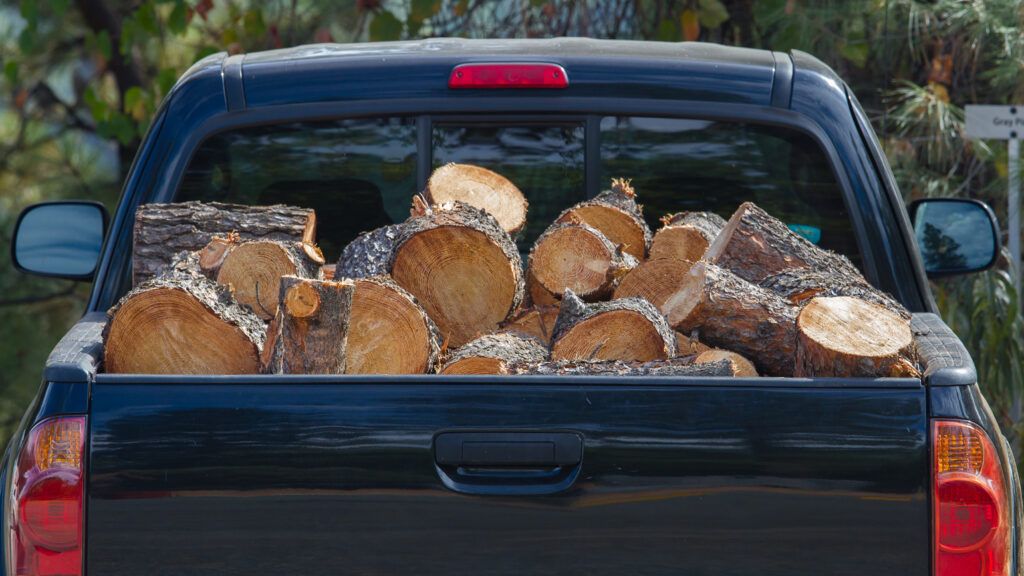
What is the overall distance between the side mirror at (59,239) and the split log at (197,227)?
0.39 m

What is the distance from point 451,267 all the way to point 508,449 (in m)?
0.99

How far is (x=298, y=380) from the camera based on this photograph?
213cm

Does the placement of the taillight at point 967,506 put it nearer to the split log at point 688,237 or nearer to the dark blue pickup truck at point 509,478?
the dark blue pickup truck at point 509,478

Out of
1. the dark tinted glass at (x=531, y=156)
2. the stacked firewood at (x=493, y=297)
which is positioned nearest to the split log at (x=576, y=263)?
the stacked firewood at (x=493, y=297)

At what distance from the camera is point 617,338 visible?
2787 mm

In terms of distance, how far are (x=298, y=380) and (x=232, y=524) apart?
24cm

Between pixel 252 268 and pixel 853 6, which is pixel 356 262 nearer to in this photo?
pixel 252 268

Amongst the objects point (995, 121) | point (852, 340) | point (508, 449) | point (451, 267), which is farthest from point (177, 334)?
point (995, 121)

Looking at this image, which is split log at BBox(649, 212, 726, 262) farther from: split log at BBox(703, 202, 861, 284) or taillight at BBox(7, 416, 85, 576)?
taillight at BBox(7, 416, 85, 576)

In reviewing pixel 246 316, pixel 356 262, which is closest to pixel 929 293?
pixel 356 262

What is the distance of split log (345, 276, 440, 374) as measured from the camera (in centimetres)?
267

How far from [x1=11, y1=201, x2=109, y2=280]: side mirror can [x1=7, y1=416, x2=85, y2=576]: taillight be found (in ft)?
4.33

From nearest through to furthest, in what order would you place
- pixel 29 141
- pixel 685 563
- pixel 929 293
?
pixel 685 563
pixel 929 293
pixel 29 141

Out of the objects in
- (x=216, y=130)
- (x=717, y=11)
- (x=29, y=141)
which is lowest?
(x=29, y=141)
